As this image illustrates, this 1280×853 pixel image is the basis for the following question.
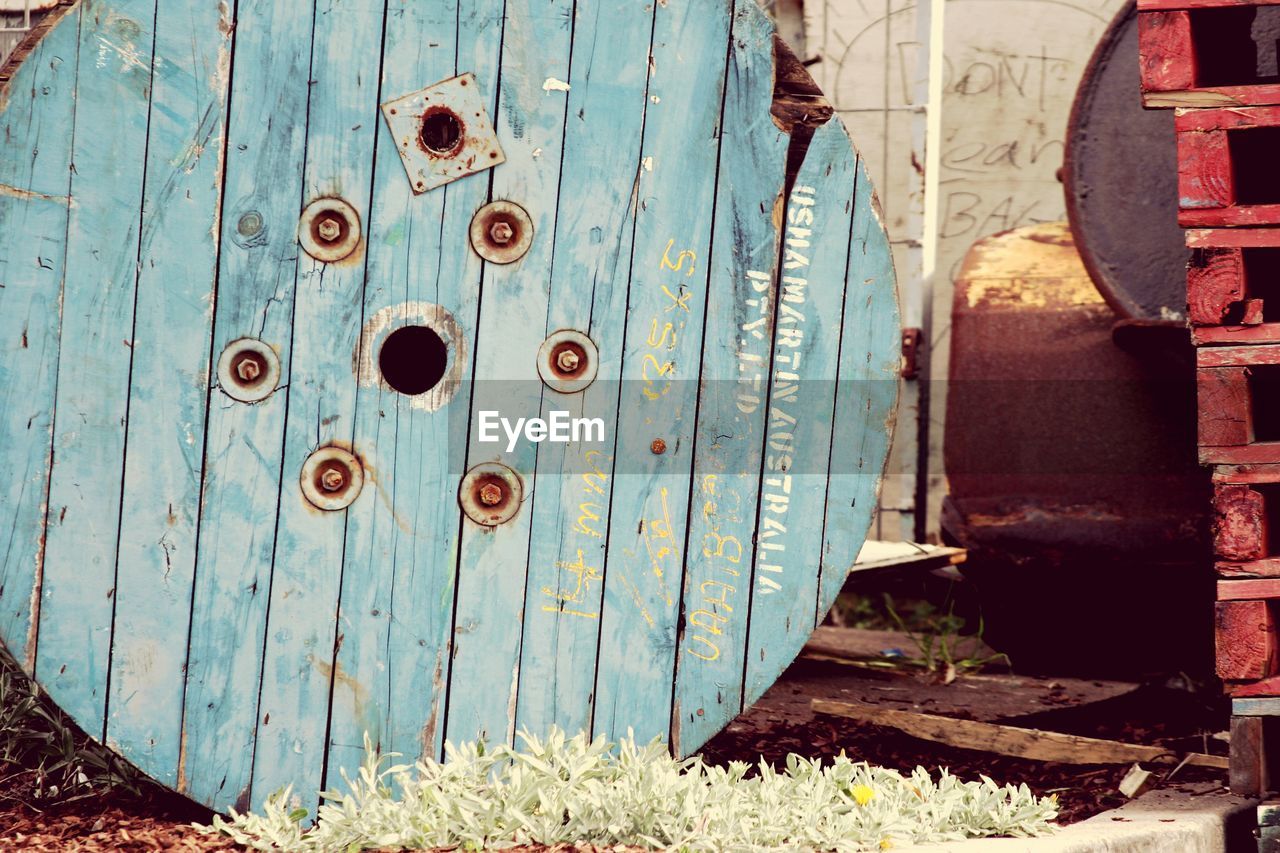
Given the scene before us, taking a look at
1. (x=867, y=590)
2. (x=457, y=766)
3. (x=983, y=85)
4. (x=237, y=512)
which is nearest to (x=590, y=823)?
(x=457, y=766)

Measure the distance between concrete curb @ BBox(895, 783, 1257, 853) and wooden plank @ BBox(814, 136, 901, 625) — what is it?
0.59 metres

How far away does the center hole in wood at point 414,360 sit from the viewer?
125 inches

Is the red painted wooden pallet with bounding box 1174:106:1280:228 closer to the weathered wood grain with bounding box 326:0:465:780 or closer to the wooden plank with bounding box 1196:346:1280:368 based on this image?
the wooden plank with bounding box 1196:346:1280:368

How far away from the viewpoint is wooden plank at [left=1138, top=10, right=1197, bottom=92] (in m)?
2.80

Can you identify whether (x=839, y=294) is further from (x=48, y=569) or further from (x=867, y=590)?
(x=867, y=590)

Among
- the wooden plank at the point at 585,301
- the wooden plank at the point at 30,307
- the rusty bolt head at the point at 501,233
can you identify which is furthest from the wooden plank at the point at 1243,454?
the wooden plank at the point at 30,307

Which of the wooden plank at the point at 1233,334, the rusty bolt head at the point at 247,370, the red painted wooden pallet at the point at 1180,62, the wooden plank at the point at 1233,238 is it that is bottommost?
the rusty bolt head at the point at 247,370

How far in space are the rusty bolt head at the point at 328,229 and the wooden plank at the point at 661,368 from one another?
1.95 ft

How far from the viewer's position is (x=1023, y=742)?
11.6 ft

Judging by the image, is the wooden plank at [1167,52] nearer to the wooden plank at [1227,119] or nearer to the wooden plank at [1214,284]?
the wooden plank at [1227,119]

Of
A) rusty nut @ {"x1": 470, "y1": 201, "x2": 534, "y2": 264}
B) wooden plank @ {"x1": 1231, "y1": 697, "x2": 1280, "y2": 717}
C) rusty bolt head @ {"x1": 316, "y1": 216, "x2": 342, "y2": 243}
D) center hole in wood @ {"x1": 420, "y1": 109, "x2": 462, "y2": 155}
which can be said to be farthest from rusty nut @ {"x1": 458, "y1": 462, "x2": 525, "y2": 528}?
wooden plank @ {"x1": 1231, "y1": 697, "x2": 1280, "y2": 717}

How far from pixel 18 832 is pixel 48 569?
56cm

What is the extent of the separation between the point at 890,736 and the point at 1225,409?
51.0 inches

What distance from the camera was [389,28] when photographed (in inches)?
114
